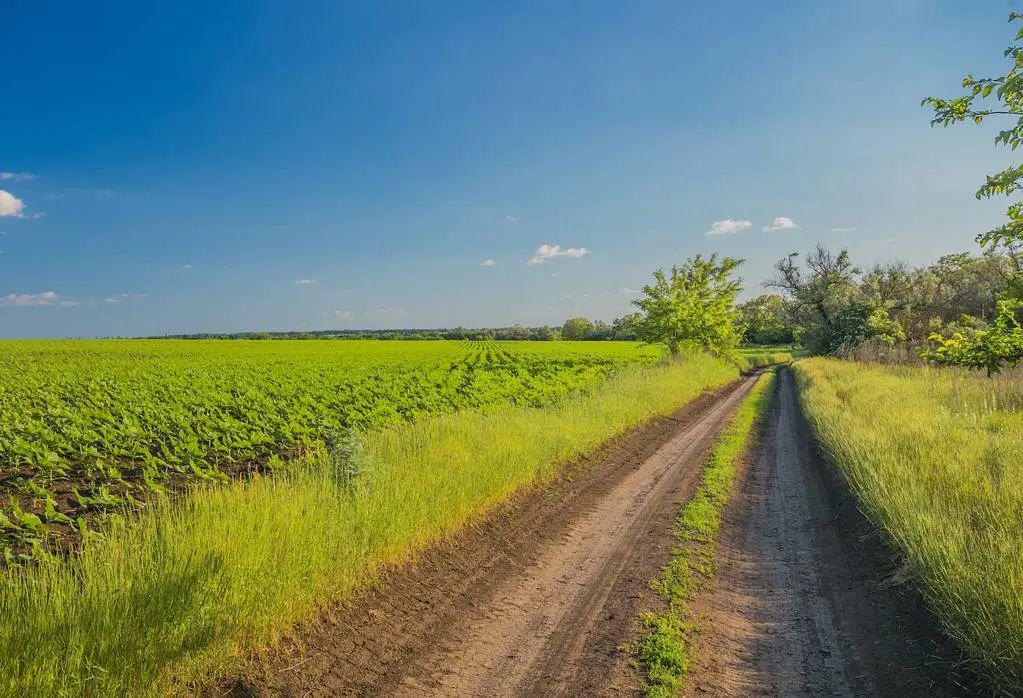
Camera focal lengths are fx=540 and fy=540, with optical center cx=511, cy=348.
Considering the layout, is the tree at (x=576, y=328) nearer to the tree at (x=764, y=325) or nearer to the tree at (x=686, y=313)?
the tree at (x=764, y=325)

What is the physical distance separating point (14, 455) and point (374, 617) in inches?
477

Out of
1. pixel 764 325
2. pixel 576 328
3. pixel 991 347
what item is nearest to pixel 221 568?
pixel 991 347

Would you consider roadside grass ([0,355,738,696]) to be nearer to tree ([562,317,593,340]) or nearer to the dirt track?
the dirt track

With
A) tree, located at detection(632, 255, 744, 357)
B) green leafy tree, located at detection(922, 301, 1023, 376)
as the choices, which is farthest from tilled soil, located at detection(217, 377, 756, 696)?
tree, located at detection(632, 255, 744, 357)

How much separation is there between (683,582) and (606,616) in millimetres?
1329

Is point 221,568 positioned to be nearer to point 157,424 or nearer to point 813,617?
point 813,617

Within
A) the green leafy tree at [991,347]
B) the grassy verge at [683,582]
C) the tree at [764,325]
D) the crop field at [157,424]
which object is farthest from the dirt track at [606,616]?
the tree at [764,325]

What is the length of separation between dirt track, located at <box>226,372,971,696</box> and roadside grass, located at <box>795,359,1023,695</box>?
1.50 feet

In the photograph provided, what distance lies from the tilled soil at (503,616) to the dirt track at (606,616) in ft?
0.06

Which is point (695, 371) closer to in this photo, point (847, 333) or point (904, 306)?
point (847, 333)

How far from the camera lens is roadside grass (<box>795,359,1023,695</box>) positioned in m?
4.25

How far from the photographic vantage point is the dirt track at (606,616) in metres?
4.68

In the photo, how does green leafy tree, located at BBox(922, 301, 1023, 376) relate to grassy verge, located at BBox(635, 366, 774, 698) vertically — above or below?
above

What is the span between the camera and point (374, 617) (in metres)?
5.75
